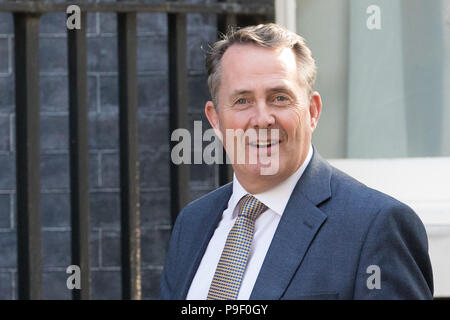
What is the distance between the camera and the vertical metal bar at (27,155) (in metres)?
3.43

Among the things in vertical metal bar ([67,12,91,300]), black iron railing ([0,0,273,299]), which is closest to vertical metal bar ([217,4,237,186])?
black iron railing ([0,0,273,299])

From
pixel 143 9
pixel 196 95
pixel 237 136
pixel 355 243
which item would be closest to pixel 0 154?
pixel 196 95

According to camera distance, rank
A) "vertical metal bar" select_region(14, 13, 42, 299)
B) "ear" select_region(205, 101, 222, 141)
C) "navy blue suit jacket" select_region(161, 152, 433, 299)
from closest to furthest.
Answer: "navy blue suit jacket" select_region(161, 152, 433, 299) → "ear" select_region(205, 101, 222, 141) → "vertical metal bar" select_region(14, 13, 42, 299)

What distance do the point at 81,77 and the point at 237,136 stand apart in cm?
125

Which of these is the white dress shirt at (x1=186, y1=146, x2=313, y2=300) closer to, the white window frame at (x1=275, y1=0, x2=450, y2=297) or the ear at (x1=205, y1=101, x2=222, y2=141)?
the ear at (x1=205, y1=101, x2=222, y2=141)

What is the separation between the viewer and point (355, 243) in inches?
86.8

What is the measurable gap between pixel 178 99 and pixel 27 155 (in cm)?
63

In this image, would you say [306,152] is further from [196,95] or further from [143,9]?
[196,95]

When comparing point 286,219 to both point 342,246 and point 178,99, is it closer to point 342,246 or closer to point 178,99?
point 342,246

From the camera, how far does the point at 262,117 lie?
7.77 feet

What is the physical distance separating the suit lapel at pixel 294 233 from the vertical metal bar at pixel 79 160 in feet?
4.27

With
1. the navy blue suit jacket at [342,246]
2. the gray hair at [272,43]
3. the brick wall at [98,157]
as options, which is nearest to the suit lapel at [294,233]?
the navy blue suit jacket at [342,246]

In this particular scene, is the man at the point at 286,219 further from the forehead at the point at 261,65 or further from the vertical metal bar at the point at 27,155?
the vertical metal bar at the point at 27,155

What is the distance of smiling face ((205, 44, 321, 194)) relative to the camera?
2.37 m
